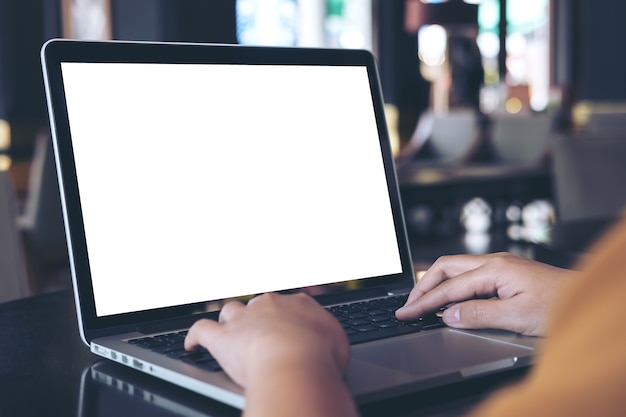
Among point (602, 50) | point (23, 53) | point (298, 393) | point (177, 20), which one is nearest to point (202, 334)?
point (298, 393)

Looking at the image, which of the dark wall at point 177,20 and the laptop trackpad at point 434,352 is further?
the dark wall at point 177,20

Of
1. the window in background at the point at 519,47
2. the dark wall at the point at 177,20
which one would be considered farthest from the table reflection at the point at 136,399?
the window in background at the point at 519,47

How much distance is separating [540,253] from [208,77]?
0.66 metres

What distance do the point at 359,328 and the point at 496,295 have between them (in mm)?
127

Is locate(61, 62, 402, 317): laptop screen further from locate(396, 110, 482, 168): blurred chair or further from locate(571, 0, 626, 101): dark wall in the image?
locate(571, 0, 626, 101): dark wall

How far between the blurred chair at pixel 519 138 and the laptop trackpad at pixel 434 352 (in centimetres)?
436

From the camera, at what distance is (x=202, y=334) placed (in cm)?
56

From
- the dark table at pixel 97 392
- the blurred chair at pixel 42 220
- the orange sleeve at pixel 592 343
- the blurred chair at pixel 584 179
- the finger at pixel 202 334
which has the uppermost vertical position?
the orange sleeve at pixel 592 343

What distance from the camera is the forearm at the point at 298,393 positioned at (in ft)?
1.32

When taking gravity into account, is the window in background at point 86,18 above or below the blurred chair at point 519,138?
above

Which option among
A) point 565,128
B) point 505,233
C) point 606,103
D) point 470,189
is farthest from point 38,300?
point 606,103

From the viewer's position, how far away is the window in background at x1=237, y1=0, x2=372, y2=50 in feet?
21.4

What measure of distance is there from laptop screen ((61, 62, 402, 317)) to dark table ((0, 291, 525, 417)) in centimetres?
7

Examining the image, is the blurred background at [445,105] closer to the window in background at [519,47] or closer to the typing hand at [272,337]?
the window in background at [519,47]
